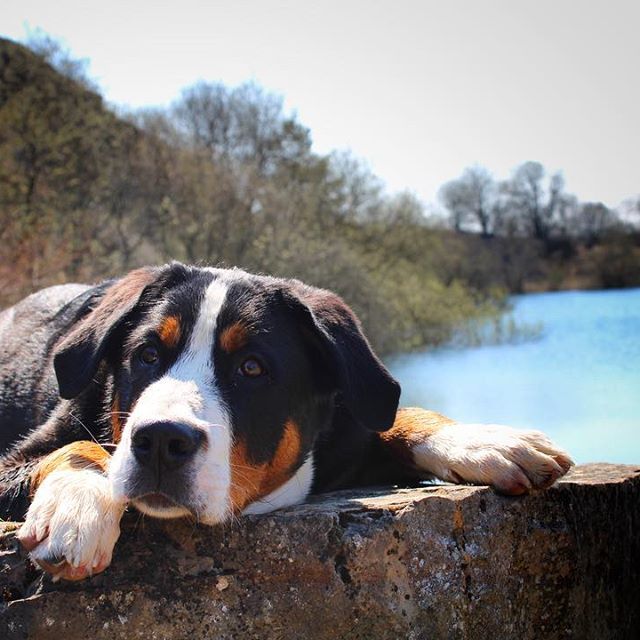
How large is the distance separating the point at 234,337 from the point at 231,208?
18058mm

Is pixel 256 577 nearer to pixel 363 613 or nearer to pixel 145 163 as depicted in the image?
pixel 363 613

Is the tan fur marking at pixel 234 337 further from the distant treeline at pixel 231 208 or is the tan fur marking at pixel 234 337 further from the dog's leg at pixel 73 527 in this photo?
the distant treeline at pixel 231 208

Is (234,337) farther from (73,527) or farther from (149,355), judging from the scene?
(73,527)

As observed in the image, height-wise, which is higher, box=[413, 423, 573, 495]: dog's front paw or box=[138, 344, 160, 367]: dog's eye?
box=[138, 344, 160, 367]: dog's eye

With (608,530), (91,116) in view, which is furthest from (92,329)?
(91,116)

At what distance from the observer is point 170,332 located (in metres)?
3.38

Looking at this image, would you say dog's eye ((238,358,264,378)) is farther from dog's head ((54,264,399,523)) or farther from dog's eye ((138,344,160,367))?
dog's eye ((138,344,160,367))

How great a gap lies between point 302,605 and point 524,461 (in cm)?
111

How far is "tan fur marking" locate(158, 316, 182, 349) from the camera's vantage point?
11.0 feet

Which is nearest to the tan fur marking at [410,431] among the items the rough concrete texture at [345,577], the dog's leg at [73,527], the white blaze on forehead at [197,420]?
the rough concrete texture at [345,577]

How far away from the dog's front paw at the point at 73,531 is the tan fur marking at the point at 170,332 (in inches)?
27.0

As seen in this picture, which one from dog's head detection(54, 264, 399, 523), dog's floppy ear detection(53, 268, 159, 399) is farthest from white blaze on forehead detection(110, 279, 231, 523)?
dog's floppy ear detection(53, 268, 159, 399)

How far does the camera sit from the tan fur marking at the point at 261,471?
314 cm

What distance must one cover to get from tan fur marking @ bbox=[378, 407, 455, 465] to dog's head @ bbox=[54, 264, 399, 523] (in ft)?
1.33
